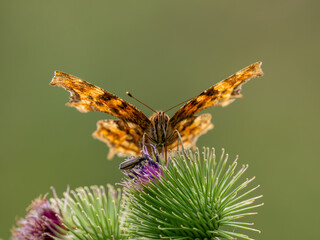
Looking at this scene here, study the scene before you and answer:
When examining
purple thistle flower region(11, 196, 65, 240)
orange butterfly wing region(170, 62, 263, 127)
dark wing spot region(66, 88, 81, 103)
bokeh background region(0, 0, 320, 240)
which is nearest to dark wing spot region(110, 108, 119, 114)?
dark wing spot region(66, 88, 81, 103)

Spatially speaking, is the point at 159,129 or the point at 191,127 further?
the point at 191,127

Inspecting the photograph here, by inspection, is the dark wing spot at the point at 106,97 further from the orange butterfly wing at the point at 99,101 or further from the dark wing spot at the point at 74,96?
the dark wing spot at the point at 74,96

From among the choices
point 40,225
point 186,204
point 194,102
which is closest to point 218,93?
point 194,102

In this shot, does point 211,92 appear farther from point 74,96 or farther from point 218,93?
point 74,96

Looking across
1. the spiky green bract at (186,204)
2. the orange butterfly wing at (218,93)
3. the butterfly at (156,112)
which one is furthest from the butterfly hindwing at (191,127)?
the spiky green bract at (186,204)

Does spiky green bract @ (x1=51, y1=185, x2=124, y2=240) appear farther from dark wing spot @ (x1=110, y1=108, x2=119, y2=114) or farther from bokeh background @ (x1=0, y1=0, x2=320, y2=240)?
bokeh background @ (x1=0, y1=0, x2=320, y2=240)

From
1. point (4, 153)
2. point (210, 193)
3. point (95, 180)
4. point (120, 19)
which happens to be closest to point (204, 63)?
point (120, 19)
